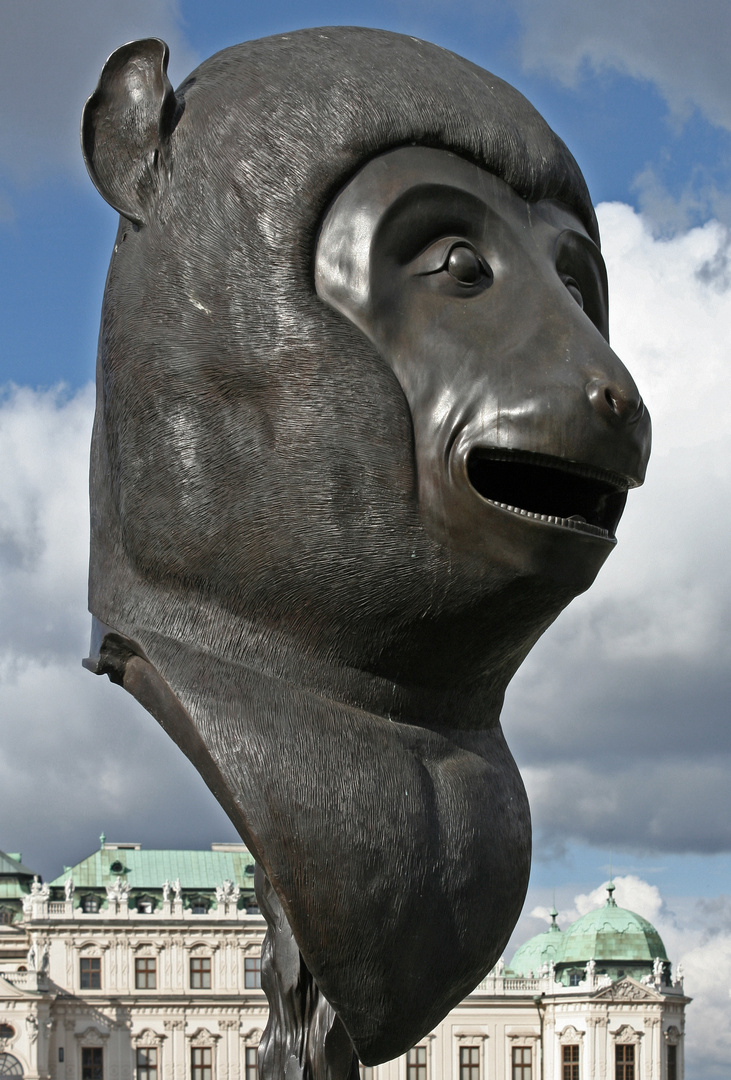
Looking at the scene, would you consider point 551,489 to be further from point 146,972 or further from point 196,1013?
point 146,972

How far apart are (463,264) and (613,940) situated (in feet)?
155

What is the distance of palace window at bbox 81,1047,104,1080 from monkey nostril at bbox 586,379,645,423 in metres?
44.1

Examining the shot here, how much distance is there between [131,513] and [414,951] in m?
1.22

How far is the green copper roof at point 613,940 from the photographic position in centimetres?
4759

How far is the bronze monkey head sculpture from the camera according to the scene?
10.7ft

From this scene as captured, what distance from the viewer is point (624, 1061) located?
45469mm

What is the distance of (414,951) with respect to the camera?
3.34 metres

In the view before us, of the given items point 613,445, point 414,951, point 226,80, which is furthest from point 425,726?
point 226,80

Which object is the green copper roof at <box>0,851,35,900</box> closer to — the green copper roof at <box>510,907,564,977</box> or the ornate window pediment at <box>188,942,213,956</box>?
the ornate window pediment at <box>188,942,213,956</box>

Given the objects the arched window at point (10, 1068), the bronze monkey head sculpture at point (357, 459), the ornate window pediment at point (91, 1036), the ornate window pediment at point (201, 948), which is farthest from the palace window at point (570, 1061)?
the bronze monkey head sculpture at point (357, 459)

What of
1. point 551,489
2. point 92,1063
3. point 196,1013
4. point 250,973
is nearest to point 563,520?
point 551,489

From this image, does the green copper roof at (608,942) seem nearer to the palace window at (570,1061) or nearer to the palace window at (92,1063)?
the palace window at (570,1061)

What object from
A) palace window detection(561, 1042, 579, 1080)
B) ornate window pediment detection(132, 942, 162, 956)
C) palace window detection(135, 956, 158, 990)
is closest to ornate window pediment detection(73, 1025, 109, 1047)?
palace window detection(135, 956, 158, 990)

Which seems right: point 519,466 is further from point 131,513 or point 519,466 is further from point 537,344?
point 131,513
